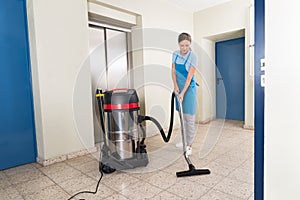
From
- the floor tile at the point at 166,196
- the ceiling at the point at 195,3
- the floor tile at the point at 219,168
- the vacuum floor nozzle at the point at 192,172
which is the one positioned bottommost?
the floor tile at the point at 219,168

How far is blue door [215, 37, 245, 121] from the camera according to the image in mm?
3731

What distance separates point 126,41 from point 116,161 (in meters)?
1.98

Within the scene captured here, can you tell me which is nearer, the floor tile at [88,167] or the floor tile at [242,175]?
the floor tile at [242,175]

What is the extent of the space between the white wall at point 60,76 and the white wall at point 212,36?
2301mm

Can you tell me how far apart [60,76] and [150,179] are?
4.66 ft

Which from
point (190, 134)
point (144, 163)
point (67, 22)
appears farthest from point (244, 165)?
point (67, 22)

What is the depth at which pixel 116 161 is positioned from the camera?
178cm

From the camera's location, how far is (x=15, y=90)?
1979 mm

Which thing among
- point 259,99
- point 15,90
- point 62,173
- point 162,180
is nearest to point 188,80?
point 162,180

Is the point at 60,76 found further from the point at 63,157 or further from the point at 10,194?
the point at 10,194

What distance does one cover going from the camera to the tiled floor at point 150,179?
4.63ft

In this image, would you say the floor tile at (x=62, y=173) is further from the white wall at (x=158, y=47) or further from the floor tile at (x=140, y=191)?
the white wall at (x=158, y=47)
